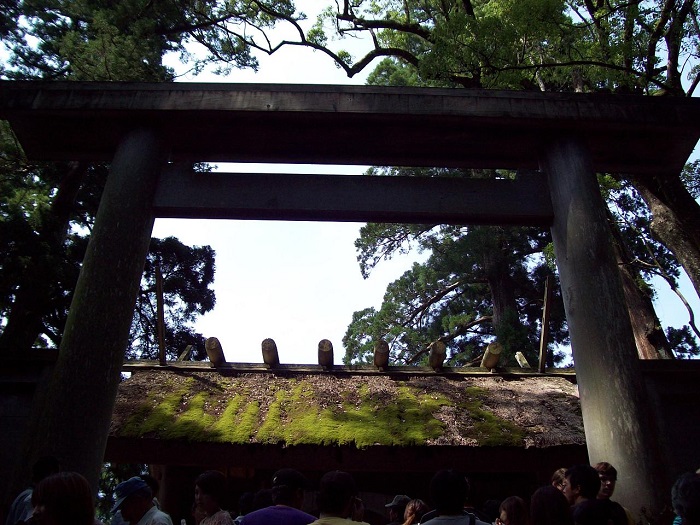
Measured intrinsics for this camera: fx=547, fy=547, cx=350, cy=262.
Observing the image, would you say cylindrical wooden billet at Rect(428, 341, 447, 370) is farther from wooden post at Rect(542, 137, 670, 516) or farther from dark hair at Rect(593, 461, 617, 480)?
dark hair at Rect(593, 461, 617, 480)

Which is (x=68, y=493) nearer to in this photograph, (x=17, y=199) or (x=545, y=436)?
(x=545, y=436)

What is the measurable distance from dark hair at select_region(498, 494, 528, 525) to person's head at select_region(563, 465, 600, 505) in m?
0.28

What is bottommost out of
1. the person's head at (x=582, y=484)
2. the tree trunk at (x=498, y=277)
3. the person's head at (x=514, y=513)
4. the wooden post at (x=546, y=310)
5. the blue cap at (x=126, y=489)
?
the person's head at (x=514, y=513)

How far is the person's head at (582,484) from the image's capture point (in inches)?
125

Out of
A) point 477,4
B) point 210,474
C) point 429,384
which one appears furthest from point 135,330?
point 477,4

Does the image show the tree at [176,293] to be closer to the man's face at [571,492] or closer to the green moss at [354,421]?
the green moss at [354,421]

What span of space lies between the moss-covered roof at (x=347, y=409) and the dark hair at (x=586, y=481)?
3.75 meters

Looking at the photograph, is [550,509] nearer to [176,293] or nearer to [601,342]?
[601,342]

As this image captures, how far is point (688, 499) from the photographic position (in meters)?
2.34

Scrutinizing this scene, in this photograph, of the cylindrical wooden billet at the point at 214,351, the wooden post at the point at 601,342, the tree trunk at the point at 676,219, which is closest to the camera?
the wooden post at the point at 601,342

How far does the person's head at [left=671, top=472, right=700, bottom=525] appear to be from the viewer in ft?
7.58

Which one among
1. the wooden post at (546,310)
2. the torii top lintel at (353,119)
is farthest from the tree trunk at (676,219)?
the torii top lintel at (353,119)

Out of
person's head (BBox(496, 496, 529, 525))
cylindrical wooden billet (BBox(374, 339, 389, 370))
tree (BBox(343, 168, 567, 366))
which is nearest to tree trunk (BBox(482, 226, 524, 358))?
tree (BBox(343, 168, 567, 366))

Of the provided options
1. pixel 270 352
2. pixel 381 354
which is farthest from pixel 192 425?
pixel 381 354
